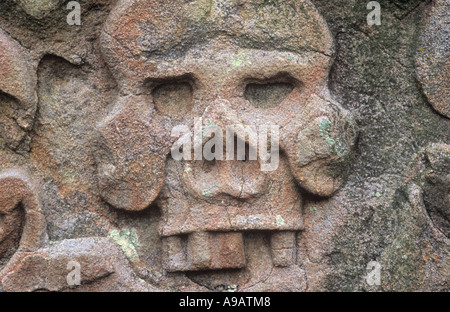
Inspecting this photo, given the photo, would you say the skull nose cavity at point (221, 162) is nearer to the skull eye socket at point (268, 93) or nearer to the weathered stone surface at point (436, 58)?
the skull eye socket at point (268, 93)

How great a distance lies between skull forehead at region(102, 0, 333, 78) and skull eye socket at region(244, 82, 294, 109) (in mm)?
125

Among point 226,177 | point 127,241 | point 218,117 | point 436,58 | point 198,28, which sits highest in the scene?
point 198,28

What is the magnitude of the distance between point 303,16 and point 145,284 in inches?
39.3

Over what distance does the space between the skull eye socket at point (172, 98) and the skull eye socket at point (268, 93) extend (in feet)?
0.65

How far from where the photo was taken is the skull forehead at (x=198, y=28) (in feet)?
7.23

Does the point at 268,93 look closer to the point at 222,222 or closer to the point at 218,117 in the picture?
the point at 218,117

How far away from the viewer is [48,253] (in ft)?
7.30

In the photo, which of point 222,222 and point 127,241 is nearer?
point 222,222

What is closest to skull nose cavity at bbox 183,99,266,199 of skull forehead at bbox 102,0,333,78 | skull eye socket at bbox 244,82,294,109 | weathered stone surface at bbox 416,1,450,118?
skull eye socket at bbox 244,82,294,109

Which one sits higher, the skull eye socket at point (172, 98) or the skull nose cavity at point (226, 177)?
the skull eye socket at point (172, 98)

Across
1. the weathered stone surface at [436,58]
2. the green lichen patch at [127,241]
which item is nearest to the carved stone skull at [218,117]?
the green lichen patch at [127,241]

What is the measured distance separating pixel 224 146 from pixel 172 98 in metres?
0.24

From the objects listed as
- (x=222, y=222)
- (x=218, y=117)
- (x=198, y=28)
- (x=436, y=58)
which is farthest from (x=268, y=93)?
(x=436, y=58)

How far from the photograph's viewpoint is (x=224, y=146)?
2.23 meters
